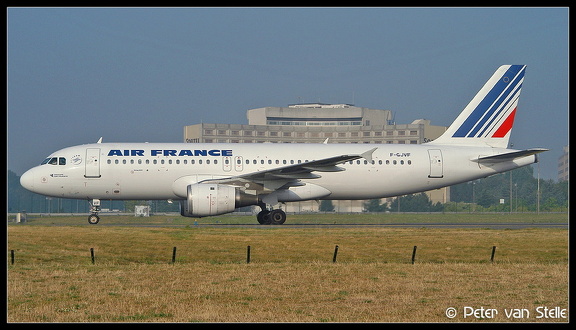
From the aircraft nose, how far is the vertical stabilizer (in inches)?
860

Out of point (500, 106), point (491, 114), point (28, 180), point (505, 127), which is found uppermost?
point (500, 106)

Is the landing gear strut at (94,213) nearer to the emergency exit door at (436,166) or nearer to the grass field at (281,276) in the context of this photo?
the grass field at (281,276)

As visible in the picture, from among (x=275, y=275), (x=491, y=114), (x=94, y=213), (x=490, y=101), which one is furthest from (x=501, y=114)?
(x=275, y=275)

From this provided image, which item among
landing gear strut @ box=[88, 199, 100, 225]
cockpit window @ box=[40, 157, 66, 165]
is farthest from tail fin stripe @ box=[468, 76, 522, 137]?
cockpit window @ box=[40, 157, 66, 165]

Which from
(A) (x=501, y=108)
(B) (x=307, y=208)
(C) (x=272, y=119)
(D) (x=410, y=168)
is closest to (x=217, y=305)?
(D) (x=410, y=168)

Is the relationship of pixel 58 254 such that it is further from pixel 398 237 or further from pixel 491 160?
pixel 491 160

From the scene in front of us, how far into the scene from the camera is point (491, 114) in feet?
154

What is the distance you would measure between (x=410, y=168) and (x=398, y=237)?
10508mm

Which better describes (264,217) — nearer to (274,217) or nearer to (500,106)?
(274,217)

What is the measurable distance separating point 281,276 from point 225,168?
19549 millimetres

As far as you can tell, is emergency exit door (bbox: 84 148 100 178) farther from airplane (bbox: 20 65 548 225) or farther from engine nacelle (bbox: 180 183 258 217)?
engine nacelle (bbox: 180 183 258 217)

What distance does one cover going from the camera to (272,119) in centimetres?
16850

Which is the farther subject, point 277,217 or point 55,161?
point 277,217

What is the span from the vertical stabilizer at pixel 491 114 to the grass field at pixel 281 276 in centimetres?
1094
